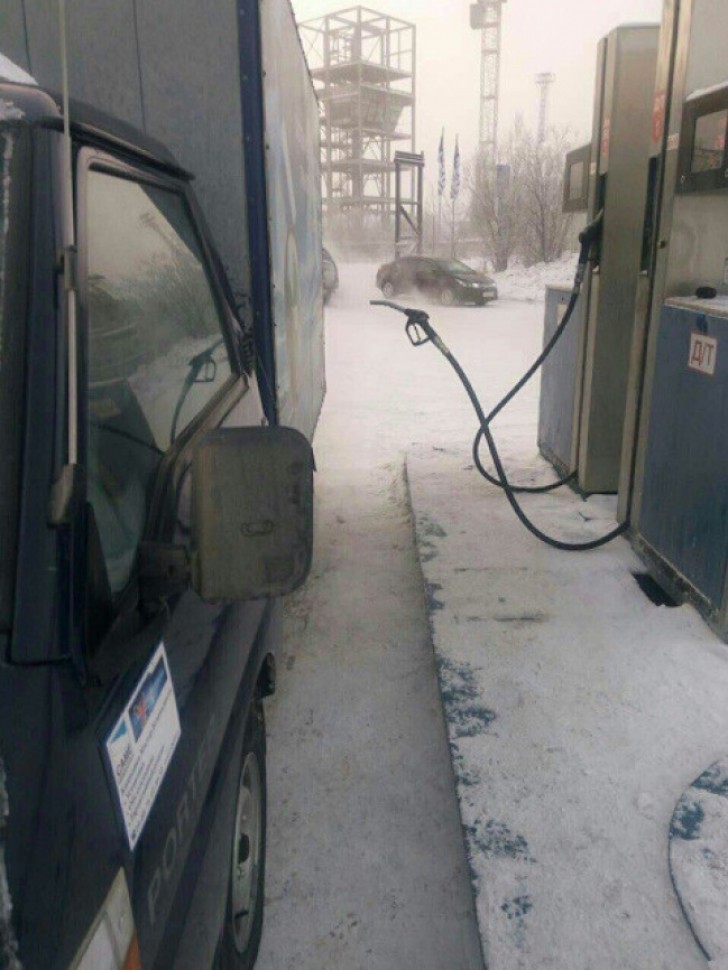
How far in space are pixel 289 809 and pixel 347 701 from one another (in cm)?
62

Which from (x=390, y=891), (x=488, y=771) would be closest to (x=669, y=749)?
(x=488, y=771)

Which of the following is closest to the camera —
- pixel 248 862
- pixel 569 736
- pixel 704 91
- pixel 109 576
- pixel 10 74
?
pixel 109 576

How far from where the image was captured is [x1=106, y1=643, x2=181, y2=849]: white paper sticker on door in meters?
1.01

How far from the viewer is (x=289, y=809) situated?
2.45 metres

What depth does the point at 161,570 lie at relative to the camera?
1167 millimetres

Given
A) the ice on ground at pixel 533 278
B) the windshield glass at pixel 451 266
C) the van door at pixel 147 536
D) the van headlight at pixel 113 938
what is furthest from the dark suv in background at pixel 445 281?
the van headlight at pixel 113 938

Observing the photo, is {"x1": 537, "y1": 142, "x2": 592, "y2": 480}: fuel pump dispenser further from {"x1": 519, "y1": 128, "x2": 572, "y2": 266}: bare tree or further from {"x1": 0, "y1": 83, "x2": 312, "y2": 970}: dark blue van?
{"x1": 519, "y1": 128, "x2": 572, "y2": 266}: bare tree

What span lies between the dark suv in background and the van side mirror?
1727 centimetres

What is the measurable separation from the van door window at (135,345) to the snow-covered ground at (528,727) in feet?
4.17

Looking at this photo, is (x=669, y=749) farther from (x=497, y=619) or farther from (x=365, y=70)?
(x=365, y=70)

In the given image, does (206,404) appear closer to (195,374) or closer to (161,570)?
(195,374)

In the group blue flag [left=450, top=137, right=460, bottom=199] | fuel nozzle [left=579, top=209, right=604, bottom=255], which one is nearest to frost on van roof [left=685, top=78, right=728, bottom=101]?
fuel nozzle [left=579, top=209, right=604, bottom=255]

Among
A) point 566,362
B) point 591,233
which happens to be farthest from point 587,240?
point 566,362

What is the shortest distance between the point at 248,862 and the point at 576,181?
4.10 metres
